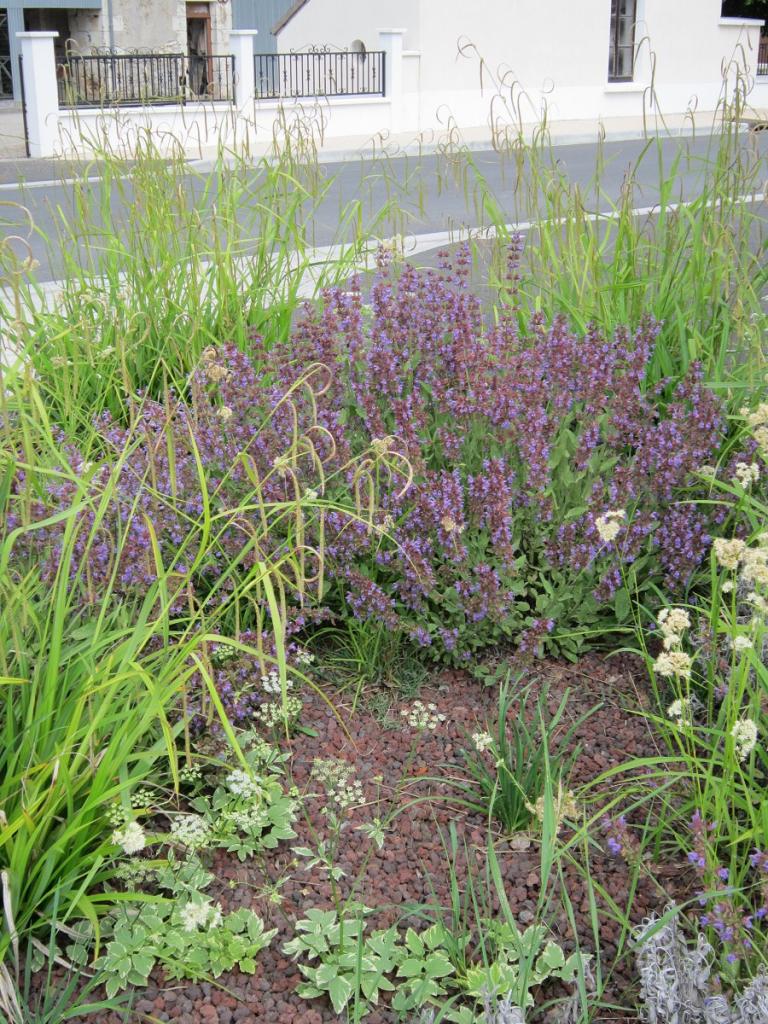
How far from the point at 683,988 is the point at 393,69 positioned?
23160 millimetres

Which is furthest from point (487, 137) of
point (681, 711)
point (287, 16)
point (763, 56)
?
point (681, 711)

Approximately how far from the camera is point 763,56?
3347 centimetres

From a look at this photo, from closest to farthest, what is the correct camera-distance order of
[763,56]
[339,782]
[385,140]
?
[339,782] < [385,140] < [763,56]

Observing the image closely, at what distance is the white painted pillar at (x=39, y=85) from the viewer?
720 inches

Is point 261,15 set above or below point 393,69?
above

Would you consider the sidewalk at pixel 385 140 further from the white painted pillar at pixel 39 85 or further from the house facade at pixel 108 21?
the house facade at pixel 108 21

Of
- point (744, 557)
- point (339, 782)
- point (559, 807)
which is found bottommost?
point (339, 782)

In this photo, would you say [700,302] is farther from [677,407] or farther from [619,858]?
[619,858]

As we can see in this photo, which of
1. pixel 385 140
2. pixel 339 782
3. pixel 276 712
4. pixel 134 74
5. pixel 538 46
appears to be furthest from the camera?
pixel 538 46

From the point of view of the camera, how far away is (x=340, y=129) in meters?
22.1

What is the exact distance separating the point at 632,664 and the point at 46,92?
18.4 metres

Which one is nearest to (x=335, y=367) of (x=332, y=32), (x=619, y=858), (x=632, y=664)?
(x=632, y=664)

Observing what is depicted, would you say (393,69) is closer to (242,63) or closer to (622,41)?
(242,63)

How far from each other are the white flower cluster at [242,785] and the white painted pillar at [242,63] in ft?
65.2
